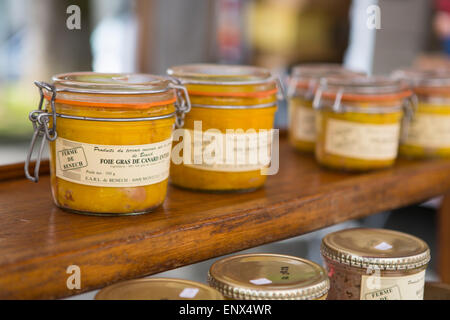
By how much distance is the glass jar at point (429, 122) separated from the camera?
50.2 inches

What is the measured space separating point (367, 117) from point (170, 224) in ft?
1.65

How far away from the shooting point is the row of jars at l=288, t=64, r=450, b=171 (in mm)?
1130

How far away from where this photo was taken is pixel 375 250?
91cm

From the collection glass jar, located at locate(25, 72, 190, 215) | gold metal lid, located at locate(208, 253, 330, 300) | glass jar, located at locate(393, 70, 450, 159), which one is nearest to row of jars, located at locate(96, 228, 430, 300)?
gold metal lid, located at locate(208, 253, 330, 300)

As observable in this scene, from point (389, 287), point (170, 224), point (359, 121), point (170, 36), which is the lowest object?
point (389, 287)

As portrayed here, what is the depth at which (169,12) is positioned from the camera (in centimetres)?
333

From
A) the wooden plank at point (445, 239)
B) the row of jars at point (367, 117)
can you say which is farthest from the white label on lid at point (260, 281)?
the wooden plank at point (445, 239)

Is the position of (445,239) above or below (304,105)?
below

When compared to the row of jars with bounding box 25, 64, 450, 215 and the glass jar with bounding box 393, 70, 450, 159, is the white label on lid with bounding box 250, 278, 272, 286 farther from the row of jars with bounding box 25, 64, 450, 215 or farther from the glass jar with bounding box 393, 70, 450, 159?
the glass jar with bounding box 393, 70, 450, 159

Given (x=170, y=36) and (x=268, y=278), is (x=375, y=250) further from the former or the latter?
(x=170, y=36)

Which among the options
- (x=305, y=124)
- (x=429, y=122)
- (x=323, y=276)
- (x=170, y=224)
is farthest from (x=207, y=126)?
(x=429, y=122)

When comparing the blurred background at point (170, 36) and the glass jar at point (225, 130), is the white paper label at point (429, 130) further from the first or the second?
the blurred background at point (170, 36)

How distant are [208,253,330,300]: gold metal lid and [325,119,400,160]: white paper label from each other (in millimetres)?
369
